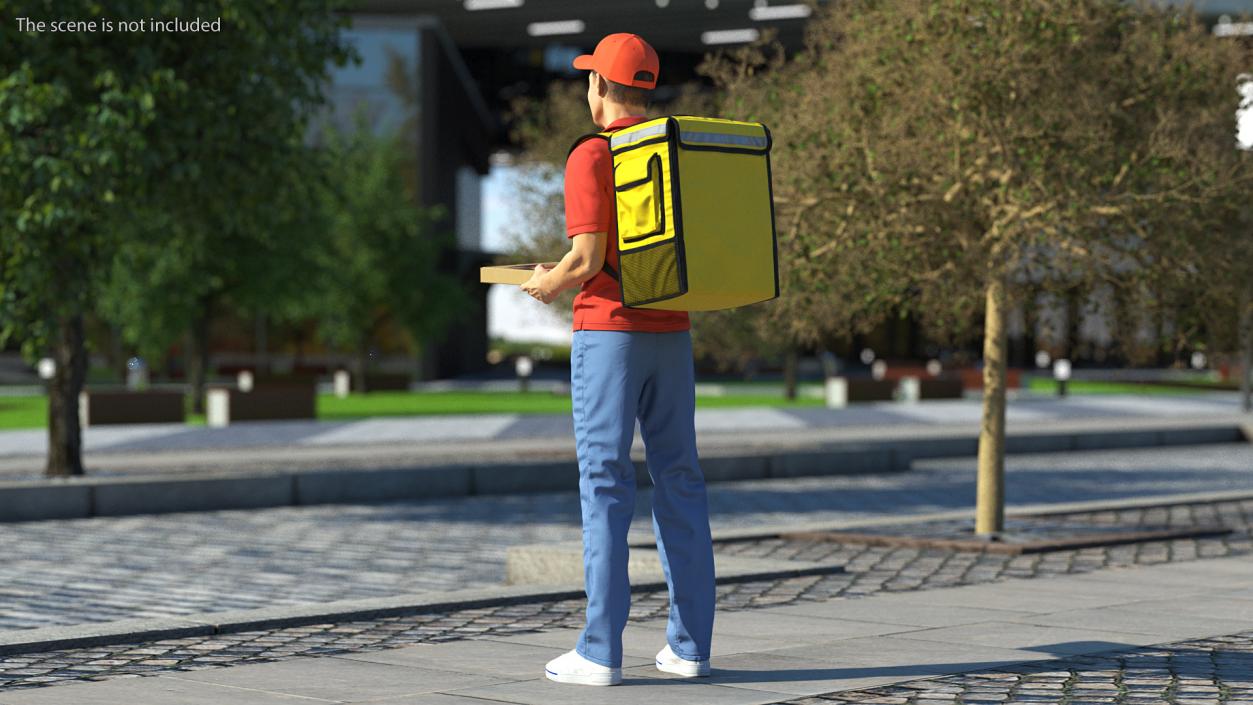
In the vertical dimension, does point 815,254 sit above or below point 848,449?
above

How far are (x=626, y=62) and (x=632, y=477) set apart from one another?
142cm

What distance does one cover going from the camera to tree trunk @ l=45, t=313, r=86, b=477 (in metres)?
16.0

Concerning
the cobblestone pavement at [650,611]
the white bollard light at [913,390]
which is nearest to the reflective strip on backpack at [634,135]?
the cobblestone pavement at [650,611]

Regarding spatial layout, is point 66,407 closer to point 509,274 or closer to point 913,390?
point 509,274

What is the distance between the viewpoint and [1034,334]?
→ 12.9m

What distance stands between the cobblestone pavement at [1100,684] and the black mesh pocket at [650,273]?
4.57 ft

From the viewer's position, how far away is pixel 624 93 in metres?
5.92

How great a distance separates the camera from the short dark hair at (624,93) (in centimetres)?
591

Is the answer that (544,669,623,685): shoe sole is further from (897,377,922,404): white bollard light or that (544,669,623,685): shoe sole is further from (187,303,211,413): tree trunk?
(897,377,922,404): white bollard light

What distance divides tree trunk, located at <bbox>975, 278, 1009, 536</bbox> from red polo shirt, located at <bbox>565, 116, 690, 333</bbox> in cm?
628

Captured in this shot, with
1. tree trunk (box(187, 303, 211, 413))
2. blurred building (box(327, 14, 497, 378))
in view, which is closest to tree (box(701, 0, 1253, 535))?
tree trunk (box(187, 303, 211, 413))

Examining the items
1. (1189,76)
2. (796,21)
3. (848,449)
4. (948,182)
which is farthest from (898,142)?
(796,21)

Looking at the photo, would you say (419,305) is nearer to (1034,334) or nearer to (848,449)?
(848,449)

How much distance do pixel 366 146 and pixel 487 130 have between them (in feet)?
107
